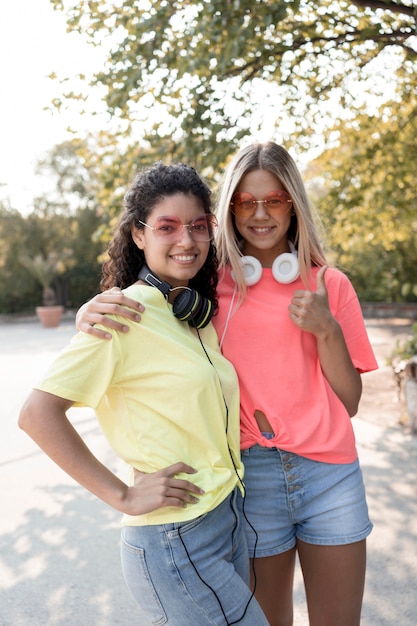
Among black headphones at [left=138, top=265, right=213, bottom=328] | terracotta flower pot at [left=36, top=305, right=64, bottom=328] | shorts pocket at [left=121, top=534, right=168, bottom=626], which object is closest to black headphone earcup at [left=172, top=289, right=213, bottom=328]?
black headphones at [left=138, top=265, right=213, bottom=328]

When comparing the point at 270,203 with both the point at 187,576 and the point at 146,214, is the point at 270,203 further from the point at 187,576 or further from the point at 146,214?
the point at 187,576

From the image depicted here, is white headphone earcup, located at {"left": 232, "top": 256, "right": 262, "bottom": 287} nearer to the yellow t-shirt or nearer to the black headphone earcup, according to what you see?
the black headphone earcup

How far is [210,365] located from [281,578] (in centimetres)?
91

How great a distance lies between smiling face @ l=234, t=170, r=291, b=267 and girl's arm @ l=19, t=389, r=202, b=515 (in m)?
0.88

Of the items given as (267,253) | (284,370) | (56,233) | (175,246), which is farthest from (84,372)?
(56,233)

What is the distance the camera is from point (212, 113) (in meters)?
5.49

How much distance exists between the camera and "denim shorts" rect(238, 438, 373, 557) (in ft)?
6.34

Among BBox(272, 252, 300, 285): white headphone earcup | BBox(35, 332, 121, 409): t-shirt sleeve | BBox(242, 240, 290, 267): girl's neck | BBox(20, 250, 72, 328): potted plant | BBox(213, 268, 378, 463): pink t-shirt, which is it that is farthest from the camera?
BBox(20, 250, 72, 328): potted plant

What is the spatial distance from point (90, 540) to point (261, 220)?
2946 mm

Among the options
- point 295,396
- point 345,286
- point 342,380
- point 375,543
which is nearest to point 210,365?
point 295,396

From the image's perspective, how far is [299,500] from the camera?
77.0 inches

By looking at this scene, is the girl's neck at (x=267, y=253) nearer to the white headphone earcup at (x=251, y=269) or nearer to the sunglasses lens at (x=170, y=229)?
the white headphone earcup at (x=251, y=269)

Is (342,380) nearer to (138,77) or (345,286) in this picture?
(345,286)

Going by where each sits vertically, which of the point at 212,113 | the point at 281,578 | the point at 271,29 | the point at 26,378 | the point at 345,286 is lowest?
the point at 26,378
